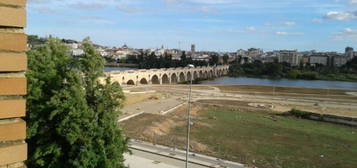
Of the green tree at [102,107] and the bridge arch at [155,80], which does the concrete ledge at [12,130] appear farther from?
the bridge arch at [155,80]

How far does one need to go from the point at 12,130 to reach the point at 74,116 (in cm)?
1685

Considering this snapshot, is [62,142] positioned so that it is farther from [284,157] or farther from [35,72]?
[284,157]

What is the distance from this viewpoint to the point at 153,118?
159 feet

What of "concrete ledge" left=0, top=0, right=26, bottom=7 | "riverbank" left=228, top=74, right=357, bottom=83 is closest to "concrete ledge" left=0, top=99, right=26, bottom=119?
"concrete ledge" left=0, top=0, right=26, bottom=7

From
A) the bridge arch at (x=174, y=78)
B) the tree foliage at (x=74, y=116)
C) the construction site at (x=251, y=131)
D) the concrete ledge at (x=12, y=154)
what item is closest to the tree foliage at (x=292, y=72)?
the bridge arch at (x=174, y=78)

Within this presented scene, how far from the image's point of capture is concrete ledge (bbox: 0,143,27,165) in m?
2.81

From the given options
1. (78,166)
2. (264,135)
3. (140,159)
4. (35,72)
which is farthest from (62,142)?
(264,135)

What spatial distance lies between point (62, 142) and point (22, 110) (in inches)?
689

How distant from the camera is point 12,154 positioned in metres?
2.85

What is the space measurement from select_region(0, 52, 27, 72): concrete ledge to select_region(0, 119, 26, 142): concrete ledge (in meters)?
0.34

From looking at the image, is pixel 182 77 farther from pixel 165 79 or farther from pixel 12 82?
pixel 12 82

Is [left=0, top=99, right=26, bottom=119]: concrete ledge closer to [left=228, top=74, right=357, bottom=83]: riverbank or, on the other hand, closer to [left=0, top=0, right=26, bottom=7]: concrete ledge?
[left=0, top=0, right=26, bottom=7]: concrete ledge

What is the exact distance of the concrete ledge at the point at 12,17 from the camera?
2.72 metres

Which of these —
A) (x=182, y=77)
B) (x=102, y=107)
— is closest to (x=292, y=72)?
(x=182, y=77)
